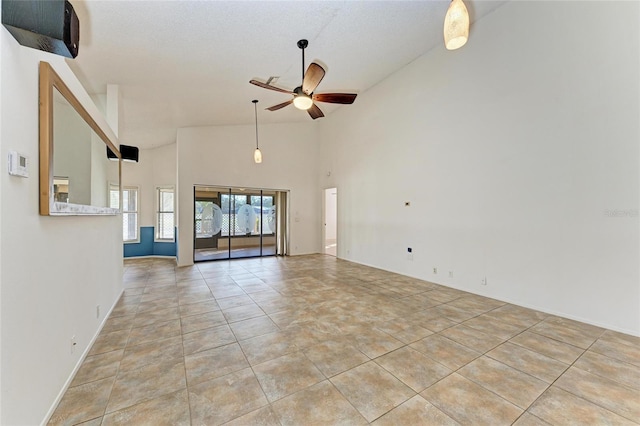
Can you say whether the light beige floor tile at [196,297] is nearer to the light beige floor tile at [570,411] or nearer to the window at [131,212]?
the light beige floor tile at [570,411]

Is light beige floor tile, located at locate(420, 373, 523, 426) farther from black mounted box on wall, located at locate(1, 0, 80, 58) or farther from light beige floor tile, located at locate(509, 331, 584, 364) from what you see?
black mounted box on wall, located at locate(1, 0, 80, 58)

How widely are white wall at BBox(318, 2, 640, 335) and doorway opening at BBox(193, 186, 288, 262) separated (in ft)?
13.7

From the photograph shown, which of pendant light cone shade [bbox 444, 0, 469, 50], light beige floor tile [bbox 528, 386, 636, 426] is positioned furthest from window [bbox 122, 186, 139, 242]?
light beige floor tile [bbox 528, 386, 636, 426]

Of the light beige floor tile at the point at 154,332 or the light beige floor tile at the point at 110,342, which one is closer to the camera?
the light beige floor tile at the point at 110,342

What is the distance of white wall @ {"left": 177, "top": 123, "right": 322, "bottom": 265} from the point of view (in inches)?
274

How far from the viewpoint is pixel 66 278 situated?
2.18m

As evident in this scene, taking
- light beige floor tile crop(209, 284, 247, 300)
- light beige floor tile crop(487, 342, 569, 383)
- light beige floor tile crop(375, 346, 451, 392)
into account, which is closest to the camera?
light beige floor tile crop(375, 346, 451, 392)

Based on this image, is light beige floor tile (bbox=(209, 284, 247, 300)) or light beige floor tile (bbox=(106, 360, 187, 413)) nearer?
light beige floor tile (bbox=(106, 360, 187, 413))

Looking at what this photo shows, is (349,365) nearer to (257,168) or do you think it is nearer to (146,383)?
(146,383)

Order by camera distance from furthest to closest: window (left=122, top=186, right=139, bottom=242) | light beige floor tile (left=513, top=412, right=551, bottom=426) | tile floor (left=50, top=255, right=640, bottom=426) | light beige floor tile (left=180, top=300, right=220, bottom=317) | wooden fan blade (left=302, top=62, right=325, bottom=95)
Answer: window (left=122, top=186, right=139, bottom=242)
light beige floor tile (left=180, top=300, right=220, bottom=317)
wooden fan blade (left=302, top=62, right=325, bottom=95)
tile floor (left=50, top=255, right=640, bottom=426)
light beige floor tile (left=513, top=412, right=551, bottom=426)

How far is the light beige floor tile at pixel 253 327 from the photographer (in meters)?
3.00

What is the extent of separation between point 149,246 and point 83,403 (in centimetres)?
701

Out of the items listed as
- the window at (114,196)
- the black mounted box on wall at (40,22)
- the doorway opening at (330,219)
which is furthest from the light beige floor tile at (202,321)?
the doorway opening at (330,219)

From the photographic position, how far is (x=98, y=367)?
2389mm
